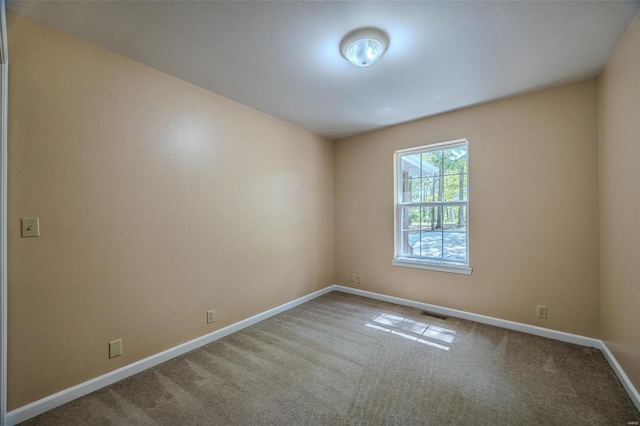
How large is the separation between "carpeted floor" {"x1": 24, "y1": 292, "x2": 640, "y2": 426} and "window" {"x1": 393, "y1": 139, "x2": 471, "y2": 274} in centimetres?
92

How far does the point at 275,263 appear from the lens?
3346mm

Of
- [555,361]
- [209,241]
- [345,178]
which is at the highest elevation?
[345,178]

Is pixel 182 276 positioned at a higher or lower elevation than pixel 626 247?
lower

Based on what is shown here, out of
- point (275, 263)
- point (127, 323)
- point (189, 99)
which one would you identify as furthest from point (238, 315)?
point (189, 99)

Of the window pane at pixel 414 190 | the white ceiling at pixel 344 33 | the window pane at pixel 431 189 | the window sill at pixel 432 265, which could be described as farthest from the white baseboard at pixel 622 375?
the white ceiling at pixel 344 33

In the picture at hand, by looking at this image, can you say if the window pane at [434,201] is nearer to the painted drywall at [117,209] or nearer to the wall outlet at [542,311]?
the wall outlet at [542,311]

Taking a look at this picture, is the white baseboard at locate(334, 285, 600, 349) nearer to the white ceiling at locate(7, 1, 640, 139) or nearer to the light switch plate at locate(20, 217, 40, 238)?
the white ceiling at locate(7, 1, 640, 139)

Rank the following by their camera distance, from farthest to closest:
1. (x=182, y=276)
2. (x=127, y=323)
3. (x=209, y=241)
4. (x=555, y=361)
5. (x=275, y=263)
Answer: (x=275, y=263) → (x=209, y=241) → (x=182, y=276) → (x=555, y=361) → (x=127, y=323)

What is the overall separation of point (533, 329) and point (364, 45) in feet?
10.2

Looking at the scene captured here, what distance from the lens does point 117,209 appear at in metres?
2.04

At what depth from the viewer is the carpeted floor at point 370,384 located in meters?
1.64

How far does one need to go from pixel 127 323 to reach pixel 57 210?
Result: 96 centimetres

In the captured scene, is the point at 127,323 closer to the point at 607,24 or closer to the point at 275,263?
the point at 275,263

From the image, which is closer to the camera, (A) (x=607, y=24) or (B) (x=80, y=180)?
(A) (x=607, y=24)
